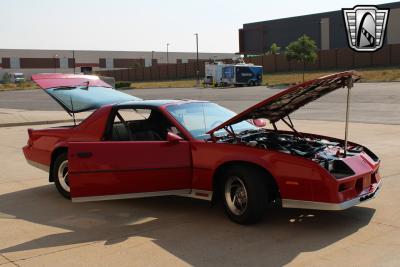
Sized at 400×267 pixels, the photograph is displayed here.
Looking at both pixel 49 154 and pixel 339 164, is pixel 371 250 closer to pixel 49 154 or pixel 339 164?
pixel 339 164

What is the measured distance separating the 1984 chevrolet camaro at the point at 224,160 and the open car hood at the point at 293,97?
0.05ft

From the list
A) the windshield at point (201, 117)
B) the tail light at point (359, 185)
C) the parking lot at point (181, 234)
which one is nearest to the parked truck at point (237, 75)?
the parking lot at point (181, 234)

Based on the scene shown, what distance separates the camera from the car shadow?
4.82 metres

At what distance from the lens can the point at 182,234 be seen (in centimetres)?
540

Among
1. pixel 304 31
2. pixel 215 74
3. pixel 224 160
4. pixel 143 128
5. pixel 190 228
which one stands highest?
pixel 304 31

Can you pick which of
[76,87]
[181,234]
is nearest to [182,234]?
[181,234]

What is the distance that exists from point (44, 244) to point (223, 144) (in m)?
2.08

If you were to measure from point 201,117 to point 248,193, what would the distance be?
57.0 inches

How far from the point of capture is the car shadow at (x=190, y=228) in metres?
4.82

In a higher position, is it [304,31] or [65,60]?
[304,31]

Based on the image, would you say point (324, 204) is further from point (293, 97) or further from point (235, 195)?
point (293, 97)

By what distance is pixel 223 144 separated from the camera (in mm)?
5688

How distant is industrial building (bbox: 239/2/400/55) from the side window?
86.2 metres

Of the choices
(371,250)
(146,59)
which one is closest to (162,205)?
(371,250)
